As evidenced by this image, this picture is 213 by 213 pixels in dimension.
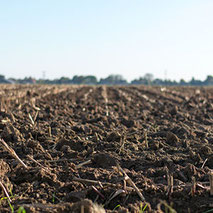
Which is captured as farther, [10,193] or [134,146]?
[134,146]

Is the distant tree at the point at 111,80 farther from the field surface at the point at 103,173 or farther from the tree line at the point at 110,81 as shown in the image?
the field surface at the point at 103,173

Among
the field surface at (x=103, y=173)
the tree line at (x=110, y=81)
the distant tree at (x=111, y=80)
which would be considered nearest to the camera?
the field surface at (x=103, y=173)

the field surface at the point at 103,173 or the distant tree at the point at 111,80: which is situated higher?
the distant tree at the point at 111,80

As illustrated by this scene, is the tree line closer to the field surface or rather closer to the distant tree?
the distant tree

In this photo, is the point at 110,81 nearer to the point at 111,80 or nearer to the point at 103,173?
the point at 111,80

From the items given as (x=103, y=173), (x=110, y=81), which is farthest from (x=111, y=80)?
(x=103, y=173)

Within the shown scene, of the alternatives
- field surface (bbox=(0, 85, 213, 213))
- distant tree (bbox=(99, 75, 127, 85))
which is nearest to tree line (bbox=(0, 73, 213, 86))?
distant tree (bbox=(99, 75, 127, 85))

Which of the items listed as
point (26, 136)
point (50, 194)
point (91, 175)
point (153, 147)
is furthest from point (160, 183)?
point (26, 136)

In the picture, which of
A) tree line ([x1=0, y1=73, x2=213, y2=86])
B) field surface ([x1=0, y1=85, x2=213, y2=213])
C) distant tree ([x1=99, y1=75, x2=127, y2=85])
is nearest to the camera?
field surface ([x1=0, y1=85, x2=213, y2=213])

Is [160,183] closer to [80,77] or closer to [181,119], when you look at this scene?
[181,119]

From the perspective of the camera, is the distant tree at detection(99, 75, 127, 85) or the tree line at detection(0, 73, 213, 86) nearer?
the tree line at detection(0, 73, 213, 86)

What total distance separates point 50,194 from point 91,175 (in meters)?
0.60

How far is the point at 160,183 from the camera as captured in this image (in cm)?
310

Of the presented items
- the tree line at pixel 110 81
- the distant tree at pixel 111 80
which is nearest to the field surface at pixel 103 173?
the tree line at pixel 110 81
